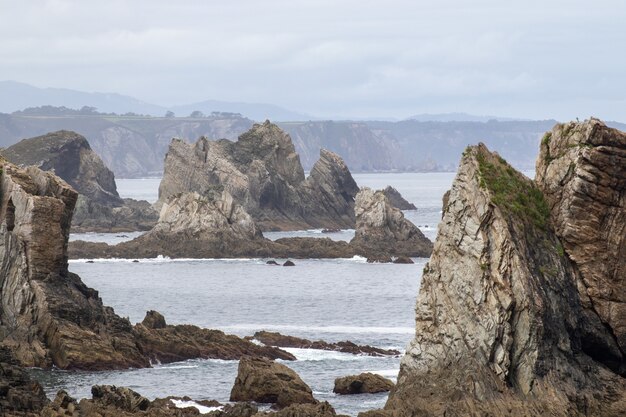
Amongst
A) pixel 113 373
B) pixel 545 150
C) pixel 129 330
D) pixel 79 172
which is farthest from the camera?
pixel 79 172

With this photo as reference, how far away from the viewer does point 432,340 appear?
41.5 metres

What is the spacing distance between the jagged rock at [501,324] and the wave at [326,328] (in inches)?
1164

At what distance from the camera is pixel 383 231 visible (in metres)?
125

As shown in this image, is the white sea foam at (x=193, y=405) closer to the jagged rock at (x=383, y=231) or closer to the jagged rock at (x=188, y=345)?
the jagged rock at (x=188, y=345)

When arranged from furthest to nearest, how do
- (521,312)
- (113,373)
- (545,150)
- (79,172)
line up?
(79,172), (113,373), (545,150), (521,312)

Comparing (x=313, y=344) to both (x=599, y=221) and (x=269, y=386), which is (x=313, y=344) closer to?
(x=269, y=386)

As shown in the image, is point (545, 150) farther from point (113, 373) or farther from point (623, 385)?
point (113, 373)

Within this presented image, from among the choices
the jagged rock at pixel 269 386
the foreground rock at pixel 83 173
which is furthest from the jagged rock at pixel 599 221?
the foreground rock at pixel 83 173

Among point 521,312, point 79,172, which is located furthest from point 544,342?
point 79,172

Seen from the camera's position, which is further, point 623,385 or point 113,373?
point 113,373

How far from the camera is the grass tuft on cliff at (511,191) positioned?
139ft

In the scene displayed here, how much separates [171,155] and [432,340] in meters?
120

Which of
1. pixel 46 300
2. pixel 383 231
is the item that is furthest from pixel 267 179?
pixel 46 300

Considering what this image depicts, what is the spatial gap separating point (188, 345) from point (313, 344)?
712 cm
